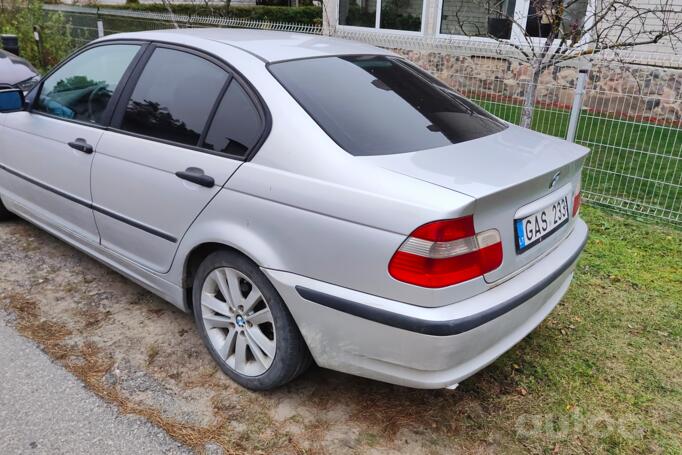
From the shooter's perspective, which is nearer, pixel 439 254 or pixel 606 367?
pixel 439 254

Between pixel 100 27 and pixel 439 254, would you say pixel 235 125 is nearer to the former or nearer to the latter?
pixel 439 254

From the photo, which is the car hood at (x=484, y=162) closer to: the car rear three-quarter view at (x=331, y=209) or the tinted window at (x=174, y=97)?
the car rear three-quarter view at (x=331, y=209)

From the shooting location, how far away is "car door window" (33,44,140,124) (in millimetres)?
3324

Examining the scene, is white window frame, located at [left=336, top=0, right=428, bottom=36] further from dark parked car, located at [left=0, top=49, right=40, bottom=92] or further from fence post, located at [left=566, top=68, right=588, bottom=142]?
dark parked car, located at [left=0, top=49, right=40, bottom=92]

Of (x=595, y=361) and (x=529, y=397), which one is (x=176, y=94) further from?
(x=595, y=361)

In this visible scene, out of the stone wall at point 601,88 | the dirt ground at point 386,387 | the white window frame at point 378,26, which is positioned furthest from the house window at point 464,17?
the dirt ground at point 386,387

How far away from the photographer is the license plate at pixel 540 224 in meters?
2.34

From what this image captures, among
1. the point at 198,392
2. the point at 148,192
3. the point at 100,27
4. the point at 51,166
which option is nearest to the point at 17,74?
the point at 51,166

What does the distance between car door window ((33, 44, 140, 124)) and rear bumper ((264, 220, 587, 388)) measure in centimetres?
174

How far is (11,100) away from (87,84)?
2.20ft

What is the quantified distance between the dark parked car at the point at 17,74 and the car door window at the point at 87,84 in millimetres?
2247

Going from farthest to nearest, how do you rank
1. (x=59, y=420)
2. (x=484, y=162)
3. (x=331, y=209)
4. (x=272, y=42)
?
(x=272, y=42) < (x=59, y=420) < (x=484, y=162) < (x=331, y=209)

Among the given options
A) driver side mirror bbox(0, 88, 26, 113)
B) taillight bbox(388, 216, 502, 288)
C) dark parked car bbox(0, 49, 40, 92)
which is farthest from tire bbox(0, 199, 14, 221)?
taillight bbox(388, 216, 502, 288)

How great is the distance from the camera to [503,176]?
2.28m
